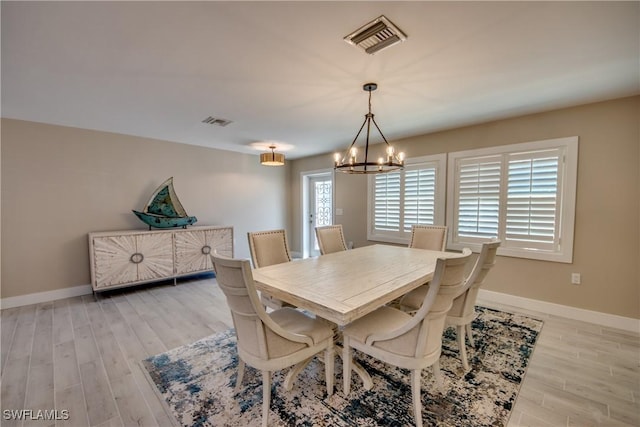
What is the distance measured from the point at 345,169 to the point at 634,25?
2075 mm

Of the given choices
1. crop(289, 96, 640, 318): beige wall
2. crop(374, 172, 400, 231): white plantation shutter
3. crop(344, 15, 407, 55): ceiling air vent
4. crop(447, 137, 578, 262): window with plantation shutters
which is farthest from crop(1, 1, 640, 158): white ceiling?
crop(374, 172, 400, 231): white plantation shutter

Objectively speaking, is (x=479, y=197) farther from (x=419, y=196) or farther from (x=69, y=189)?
(x=69, y=189)

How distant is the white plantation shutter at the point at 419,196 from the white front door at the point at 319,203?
179cm

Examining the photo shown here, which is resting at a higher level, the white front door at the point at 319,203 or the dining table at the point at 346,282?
the white front door at the point at 319,203

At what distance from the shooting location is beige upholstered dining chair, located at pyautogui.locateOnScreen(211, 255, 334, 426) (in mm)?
1407

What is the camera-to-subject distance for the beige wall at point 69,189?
3.35m

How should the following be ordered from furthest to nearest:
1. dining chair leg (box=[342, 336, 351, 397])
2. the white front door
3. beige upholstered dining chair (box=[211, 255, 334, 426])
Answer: the white front door → dining chair leg (box=[342, 336, 351, 397]) → beige upholstered dining chair (box=[211, 255, 334, 426])

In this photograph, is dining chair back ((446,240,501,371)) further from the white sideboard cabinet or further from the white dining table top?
the white sideboard cabinet

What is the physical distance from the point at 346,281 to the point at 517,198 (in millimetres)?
2751

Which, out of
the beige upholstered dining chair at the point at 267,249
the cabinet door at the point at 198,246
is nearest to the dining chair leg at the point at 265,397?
the beige upholstered dining chair at the point at 267,249

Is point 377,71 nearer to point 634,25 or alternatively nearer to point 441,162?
point 634,25

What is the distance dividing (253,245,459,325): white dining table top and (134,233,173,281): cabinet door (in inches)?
103

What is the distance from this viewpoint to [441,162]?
3.94 metres

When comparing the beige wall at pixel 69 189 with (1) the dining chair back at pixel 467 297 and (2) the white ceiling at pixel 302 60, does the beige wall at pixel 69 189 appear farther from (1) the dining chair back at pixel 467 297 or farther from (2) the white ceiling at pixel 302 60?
(1) the dining chair back at pixel 467 297
